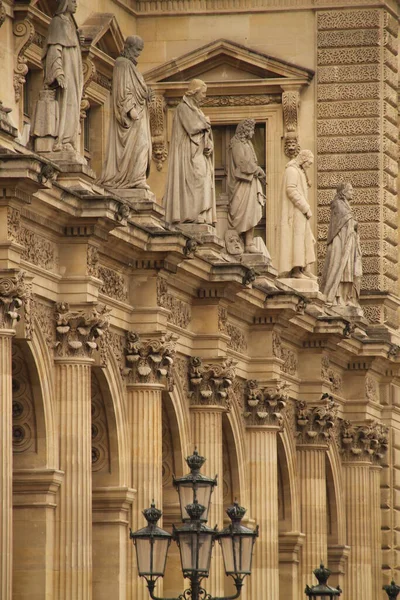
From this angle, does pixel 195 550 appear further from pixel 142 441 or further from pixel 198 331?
pixel 198 331

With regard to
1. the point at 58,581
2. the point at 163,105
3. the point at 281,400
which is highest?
the point at 163,105

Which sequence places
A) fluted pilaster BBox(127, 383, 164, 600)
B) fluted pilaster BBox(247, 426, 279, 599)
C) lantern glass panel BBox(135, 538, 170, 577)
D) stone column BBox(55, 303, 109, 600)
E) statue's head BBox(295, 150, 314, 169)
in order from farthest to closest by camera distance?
1. statue's head BBox(295, 150, 314, 169)
2. fluted pilaster BBox(247, 426, 279, 599)
3. fluted pilaster BBox(127, 383, 164, 600)
4. stone column BBox(55, 303, 109, 600)
5. lantern glass panel BBox(135, 538, 170, 577)

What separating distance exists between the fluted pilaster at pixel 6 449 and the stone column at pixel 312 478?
16560mm

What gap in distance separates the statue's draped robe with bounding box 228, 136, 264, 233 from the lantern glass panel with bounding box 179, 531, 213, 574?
62.3 ft

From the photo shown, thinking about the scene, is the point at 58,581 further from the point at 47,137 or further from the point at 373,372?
the point at 373,372

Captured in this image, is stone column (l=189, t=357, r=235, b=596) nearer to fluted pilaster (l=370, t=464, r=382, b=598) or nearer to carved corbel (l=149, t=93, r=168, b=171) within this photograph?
carved corbel (l=149, t=93, r=168, b=171)

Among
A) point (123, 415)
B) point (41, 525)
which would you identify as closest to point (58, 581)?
point (41, 525)

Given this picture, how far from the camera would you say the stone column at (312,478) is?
57.5m

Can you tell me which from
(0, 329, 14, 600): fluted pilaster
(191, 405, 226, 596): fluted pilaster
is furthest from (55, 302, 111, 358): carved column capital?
(191, 405, 226, 596): fluted pilaster

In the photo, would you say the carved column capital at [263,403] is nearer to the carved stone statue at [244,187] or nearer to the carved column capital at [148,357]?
the carved stone statue at [244,187]

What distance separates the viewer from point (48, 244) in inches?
1727

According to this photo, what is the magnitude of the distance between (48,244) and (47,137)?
5.08ft

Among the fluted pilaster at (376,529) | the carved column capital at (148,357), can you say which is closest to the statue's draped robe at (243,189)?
the carved column capital at (148,357)

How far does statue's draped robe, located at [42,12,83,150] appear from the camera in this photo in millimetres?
44312
